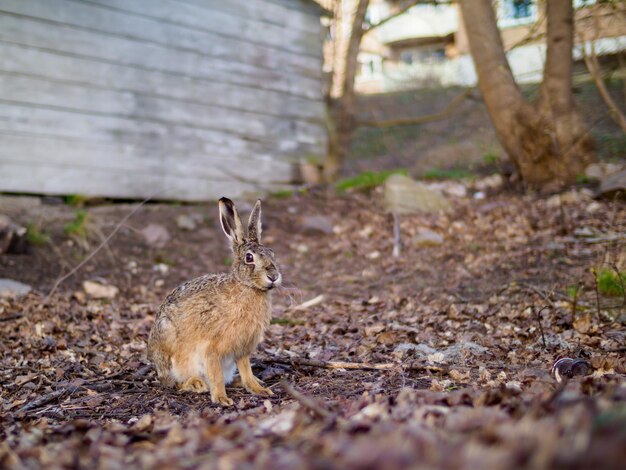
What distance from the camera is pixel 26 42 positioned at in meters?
10.3

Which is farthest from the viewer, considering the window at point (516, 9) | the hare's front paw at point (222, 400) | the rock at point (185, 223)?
the window at point (516, 9)

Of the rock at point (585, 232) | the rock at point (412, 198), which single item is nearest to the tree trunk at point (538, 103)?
the rock at point (412, 198)

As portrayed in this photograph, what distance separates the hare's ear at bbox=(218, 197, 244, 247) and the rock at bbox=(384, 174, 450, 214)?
20.7 ft

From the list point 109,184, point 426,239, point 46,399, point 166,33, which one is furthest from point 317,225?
point 46,399

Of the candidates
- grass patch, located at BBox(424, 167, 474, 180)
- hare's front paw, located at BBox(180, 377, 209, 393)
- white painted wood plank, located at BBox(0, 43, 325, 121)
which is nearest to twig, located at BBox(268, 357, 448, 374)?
hare's front paw, located at BBox(180, 377, 209, 393)

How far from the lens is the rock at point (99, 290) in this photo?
Result: 8.80 meters

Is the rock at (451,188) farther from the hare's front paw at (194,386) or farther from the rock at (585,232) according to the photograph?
the hare's front paw at (194,386)

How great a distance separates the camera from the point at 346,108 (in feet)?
44.4

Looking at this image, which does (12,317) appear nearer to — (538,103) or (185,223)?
(185,223)

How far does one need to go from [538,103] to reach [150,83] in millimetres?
6386

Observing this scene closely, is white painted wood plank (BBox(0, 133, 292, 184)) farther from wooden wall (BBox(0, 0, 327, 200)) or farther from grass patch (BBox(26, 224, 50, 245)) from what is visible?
grass patch (BBox(26, 224, 50, 245))

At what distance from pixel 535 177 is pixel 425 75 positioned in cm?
1427

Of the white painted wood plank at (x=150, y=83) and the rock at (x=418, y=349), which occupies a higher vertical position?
the white painted wood plank at (x=150, y=83)

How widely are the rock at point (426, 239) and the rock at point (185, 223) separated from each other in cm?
346
